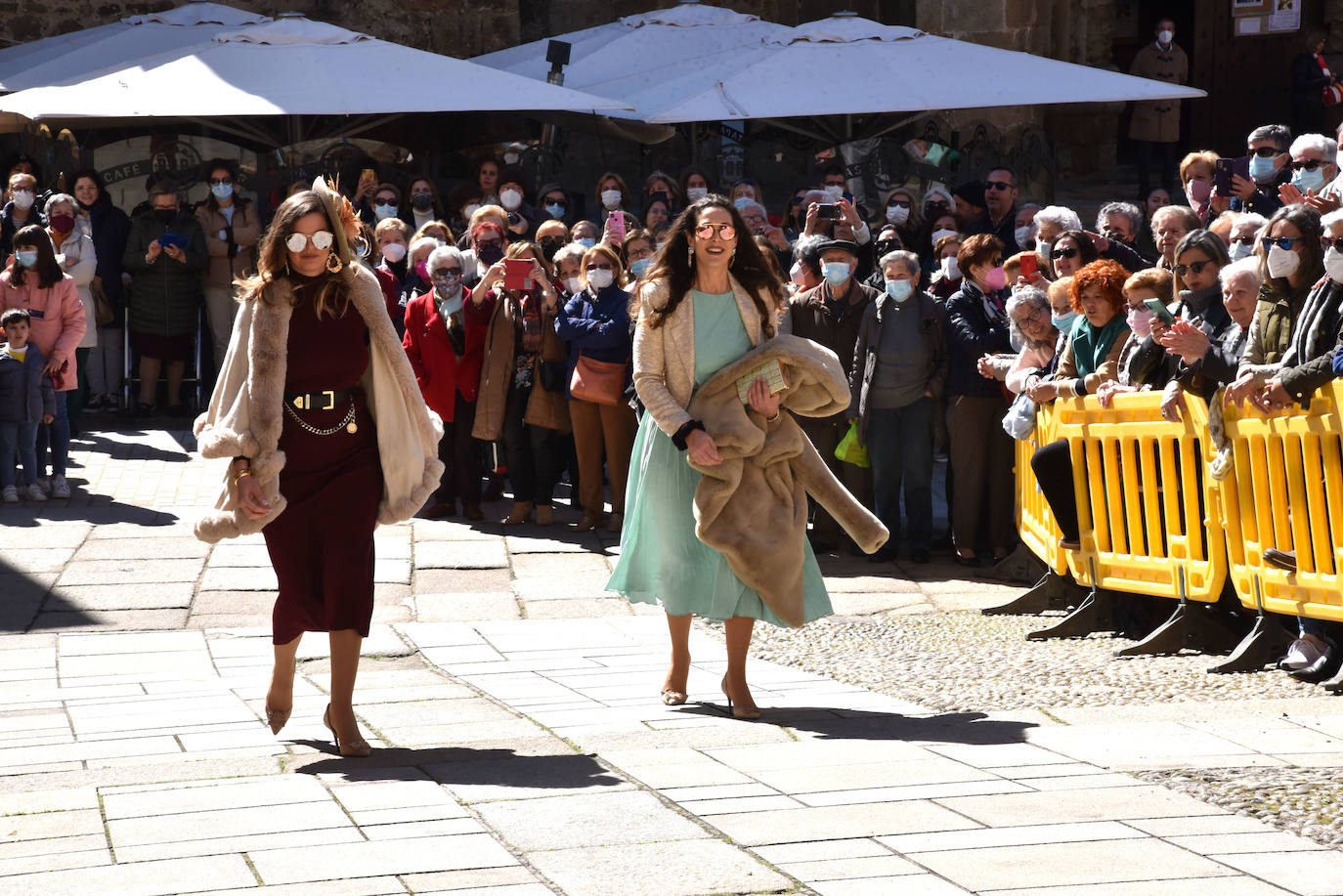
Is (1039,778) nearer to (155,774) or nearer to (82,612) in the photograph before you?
(155,774)

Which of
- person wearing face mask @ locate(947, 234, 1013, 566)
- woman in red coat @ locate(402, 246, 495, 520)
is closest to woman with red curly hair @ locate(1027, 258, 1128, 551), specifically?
person wearing face mask @ locate(947, 234, 1013, 566)

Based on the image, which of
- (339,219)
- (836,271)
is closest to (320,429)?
(339,219)

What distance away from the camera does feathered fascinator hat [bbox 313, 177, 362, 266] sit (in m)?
5.47

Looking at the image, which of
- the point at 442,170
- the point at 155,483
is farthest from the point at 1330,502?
the point at 442,170

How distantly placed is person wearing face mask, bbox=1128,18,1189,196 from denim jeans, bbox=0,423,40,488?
11.6 meters

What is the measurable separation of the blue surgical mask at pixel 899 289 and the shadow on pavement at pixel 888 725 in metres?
4.17

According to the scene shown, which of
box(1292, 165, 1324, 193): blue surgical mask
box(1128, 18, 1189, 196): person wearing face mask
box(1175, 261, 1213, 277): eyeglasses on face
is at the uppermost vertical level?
box(1128, 18, 1189, 196): person wearing face mask

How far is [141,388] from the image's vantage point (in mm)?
13984

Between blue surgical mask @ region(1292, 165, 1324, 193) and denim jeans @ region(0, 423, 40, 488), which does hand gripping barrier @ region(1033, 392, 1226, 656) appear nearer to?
blue surgical mask @ region(1292, 165, 1324, 193)

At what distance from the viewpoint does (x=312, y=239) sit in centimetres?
539

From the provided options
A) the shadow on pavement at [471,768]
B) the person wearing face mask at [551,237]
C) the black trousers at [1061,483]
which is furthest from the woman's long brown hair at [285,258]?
the person wearing face mask at [551,237]

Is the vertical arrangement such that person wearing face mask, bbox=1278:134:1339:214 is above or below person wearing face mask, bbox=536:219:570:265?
above

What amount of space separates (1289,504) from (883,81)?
8794mm

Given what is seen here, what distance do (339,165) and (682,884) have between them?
12.8 m
